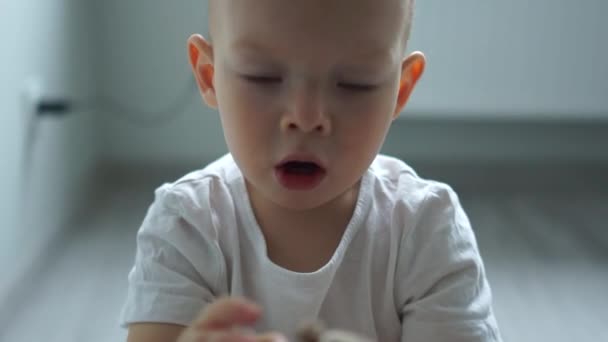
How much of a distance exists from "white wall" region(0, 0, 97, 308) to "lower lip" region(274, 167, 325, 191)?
2.05ft

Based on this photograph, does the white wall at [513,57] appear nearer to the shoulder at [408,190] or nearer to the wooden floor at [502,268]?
the wooden floor at [502,268]

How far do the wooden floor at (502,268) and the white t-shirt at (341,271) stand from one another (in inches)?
18.8

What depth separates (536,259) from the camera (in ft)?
4.44

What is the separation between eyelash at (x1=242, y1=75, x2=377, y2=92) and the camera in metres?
0.56

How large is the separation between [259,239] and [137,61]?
1.09 m

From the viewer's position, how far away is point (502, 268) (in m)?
1.31

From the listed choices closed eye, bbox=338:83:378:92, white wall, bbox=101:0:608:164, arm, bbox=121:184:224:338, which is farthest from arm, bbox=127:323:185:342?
white wall, bbox=101:0:608:164

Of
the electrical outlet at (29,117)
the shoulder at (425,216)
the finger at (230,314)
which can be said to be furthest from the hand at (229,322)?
the electrical outlet at (29,117)

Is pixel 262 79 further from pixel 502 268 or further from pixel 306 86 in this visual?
pixel 502 268

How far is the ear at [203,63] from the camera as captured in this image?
0.65m

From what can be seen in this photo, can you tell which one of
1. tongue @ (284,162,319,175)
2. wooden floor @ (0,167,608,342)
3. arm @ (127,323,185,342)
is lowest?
wooden floor @ (0,167,608,342)

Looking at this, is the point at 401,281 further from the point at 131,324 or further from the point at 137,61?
the point at 137,61

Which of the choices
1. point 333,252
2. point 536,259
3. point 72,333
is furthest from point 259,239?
point 536,259

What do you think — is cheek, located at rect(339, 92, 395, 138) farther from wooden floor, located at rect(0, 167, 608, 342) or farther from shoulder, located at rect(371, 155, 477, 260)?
wooden floor, located at rect(0, 167, 608, 342)
